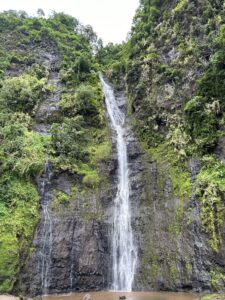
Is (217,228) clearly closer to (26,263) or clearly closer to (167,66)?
(26,263)

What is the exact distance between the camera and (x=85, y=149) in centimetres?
2241

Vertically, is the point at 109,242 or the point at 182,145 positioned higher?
the point at 182,145

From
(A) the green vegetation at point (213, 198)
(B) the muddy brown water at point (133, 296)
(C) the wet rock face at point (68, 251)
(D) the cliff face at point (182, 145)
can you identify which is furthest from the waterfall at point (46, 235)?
(A) the green vegetation at point (213, 198)

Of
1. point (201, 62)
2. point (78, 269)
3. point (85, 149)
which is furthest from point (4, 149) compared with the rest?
point (201, 62)

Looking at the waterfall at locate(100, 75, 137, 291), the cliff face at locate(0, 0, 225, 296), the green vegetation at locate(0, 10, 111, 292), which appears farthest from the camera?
the waterfall at locate(100, 75, 137, 291)

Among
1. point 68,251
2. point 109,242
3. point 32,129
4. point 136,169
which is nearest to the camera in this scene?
point 68,251

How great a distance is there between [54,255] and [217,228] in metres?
8.40

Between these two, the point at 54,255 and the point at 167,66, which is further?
the point at 167,66

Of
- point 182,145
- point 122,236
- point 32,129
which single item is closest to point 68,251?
point 122,236

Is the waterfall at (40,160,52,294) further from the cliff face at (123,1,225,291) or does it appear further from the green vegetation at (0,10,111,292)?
the cliff face at (123,1,225,291)

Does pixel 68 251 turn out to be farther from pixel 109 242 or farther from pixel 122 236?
pixel 122 236

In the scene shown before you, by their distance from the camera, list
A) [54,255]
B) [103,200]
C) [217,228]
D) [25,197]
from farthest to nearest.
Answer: [103,200] → [25,197] → [54,255] → [217,228]

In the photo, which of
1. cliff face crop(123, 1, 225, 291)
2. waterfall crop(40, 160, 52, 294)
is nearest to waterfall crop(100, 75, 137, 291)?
cliff face crop(123, 1, 225, 291)

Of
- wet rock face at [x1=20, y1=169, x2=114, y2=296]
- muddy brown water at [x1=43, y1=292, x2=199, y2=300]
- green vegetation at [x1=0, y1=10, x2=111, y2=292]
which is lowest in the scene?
muddy brown water at [x1=43, y1=292, x2=199, y2=300]
